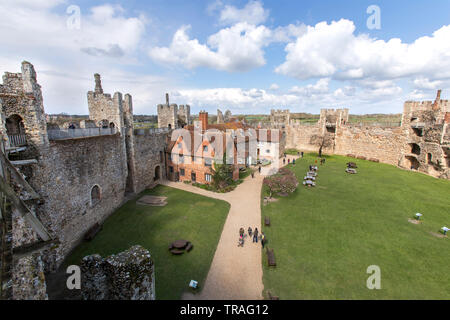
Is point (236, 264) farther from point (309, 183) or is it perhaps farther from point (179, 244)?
point (309, 183)

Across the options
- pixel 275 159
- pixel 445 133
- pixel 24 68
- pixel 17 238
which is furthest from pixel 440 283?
pixel 275 159

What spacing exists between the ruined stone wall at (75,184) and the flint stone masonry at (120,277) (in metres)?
9.48

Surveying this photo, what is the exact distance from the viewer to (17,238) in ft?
28.2

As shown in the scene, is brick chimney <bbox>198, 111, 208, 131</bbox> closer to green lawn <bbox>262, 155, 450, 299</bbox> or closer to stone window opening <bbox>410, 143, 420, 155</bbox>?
green lawn <bbox>262, 155, 450, 299</bbox>

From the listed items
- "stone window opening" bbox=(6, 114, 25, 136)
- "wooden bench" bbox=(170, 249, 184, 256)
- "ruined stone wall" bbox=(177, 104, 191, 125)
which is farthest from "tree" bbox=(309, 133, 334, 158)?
"stone window opening" bbox=(6, 114, 25, 136)

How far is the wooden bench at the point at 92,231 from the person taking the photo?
16.7 metres

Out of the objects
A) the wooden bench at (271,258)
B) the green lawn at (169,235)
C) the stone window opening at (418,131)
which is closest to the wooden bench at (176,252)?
the green lawn at (169,235)

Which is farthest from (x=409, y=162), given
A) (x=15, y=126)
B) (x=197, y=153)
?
(x=15, y=126)

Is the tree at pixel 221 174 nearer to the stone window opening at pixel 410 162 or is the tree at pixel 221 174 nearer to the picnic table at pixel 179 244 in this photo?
the picnic table at pixel 179 244

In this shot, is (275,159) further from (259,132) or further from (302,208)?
(302,208)

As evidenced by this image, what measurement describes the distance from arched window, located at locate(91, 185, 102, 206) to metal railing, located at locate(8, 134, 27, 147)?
7386mm

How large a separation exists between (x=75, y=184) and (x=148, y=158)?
12.1 metres

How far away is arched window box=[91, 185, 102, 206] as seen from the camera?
729 inches

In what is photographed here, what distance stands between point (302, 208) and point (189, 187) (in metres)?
14.9
